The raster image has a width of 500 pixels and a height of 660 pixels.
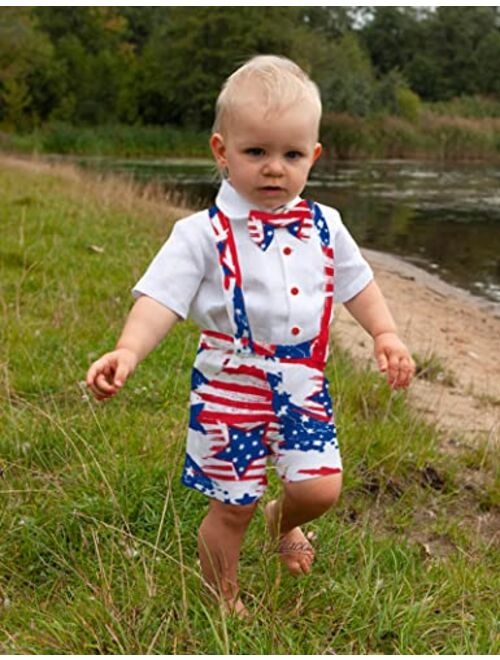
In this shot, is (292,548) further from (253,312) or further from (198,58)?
(198,58)

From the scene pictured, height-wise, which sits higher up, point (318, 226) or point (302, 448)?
point (318, 226)

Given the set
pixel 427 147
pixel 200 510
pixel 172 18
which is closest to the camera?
pixel 200 510

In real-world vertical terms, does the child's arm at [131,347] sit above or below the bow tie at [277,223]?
below

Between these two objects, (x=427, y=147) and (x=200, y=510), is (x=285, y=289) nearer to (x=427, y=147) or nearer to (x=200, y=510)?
(x=200, y=510)

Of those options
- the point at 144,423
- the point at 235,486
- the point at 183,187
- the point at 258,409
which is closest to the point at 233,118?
the point at 258,409

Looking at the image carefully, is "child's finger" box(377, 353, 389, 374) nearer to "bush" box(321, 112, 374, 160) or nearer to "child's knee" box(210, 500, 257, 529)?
"child's knee" box(210, 500, 257, 529)

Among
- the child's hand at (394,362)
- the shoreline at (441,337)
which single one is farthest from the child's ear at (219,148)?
the shoreline at (441,337)

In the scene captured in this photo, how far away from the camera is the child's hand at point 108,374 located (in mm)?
2180

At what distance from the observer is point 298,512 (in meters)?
2.59

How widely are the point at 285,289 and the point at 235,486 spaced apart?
1.79 feet

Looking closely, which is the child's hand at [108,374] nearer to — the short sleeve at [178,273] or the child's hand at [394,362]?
the short sleeve at [178,273]

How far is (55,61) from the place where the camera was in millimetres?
47812

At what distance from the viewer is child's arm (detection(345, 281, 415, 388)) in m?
2.54

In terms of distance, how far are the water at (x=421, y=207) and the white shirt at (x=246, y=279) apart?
25.8ft
